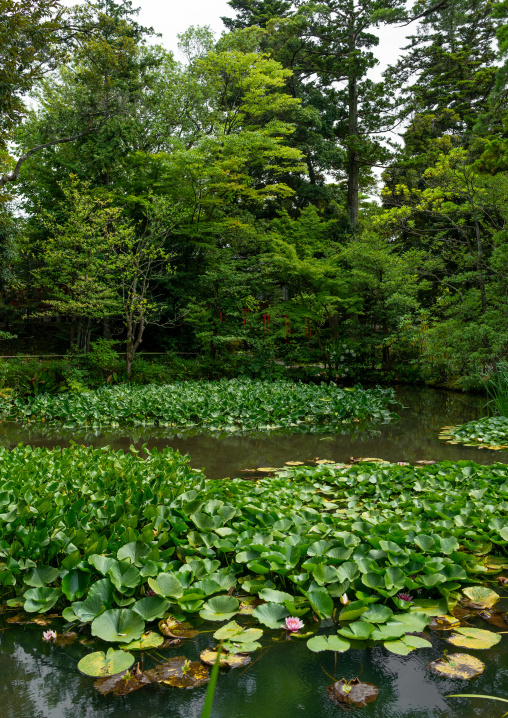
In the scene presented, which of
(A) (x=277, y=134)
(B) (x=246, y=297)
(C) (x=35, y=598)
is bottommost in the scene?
(C) (x=35, y=598)

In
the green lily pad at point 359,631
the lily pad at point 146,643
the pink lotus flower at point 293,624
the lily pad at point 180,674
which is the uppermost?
the green lily pad at point 359,631

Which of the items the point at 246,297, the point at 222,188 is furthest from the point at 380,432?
the point at 222,188

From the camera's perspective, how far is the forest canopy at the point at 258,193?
30.0 ft

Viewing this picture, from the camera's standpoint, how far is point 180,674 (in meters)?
1.65

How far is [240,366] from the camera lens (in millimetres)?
12844

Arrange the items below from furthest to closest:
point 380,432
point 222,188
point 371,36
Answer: point 371,36 → point 222,188 → point 380,432

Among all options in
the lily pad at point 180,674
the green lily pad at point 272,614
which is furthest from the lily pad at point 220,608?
the lily pad at point 180,674

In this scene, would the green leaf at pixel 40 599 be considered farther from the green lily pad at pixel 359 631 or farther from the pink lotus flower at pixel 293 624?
the green lily pad at pixel 359 631

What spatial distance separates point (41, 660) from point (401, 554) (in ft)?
4.99

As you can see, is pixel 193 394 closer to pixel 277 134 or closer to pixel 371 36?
pixel 277 134

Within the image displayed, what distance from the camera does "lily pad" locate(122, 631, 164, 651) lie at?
174 cm

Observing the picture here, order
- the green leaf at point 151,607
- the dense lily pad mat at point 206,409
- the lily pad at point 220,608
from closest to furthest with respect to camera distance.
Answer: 1. the green leaf at point 151,607
2. the lily pad at point 220,608
3. the dense lily pad mat at point 206,409

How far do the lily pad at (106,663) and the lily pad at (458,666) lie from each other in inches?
41.3

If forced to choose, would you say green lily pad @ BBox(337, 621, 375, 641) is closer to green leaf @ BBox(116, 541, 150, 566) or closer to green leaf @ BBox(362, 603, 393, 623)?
green leaf @ BBox(362, 603, 393, 623)
